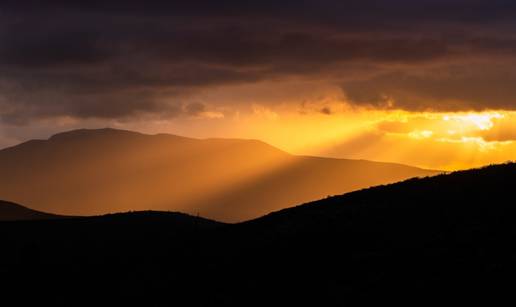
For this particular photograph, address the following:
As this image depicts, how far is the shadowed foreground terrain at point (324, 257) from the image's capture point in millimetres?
33250

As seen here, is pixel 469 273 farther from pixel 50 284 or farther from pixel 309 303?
pixel 50 284

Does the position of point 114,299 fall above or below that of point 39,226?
below

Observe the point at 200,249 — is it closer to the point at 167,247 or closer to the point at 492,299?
the point at 167,247

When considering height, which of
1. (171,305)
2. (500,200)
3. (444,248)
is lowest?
(171,305)

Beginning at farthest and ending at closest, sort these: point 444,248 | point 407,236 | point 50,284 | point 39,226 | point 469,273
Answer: point 39,226, point 50,284, point 407,236, point 444,248, point 469,273

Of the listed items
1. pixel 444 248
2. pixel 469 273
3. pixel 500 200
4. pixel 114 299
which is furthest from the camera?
pixel 114 299

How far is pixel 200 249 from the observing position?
50.0 m

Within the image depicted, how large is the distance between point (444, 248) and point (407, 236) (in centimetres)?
334

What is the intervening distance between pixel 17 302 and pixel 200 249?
506 inches

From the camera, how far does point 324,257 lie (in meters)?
39.3

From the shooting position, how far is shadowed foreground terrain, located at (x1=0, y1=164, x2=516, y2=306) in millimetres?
33250

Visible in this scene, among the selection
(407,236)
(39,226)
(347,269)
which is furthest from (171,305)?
(39,226)

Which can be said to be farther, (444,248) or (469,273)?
(444,248)

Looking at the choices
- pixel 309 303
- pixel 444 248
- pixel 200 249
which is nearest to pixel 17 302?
pixel 200 249
